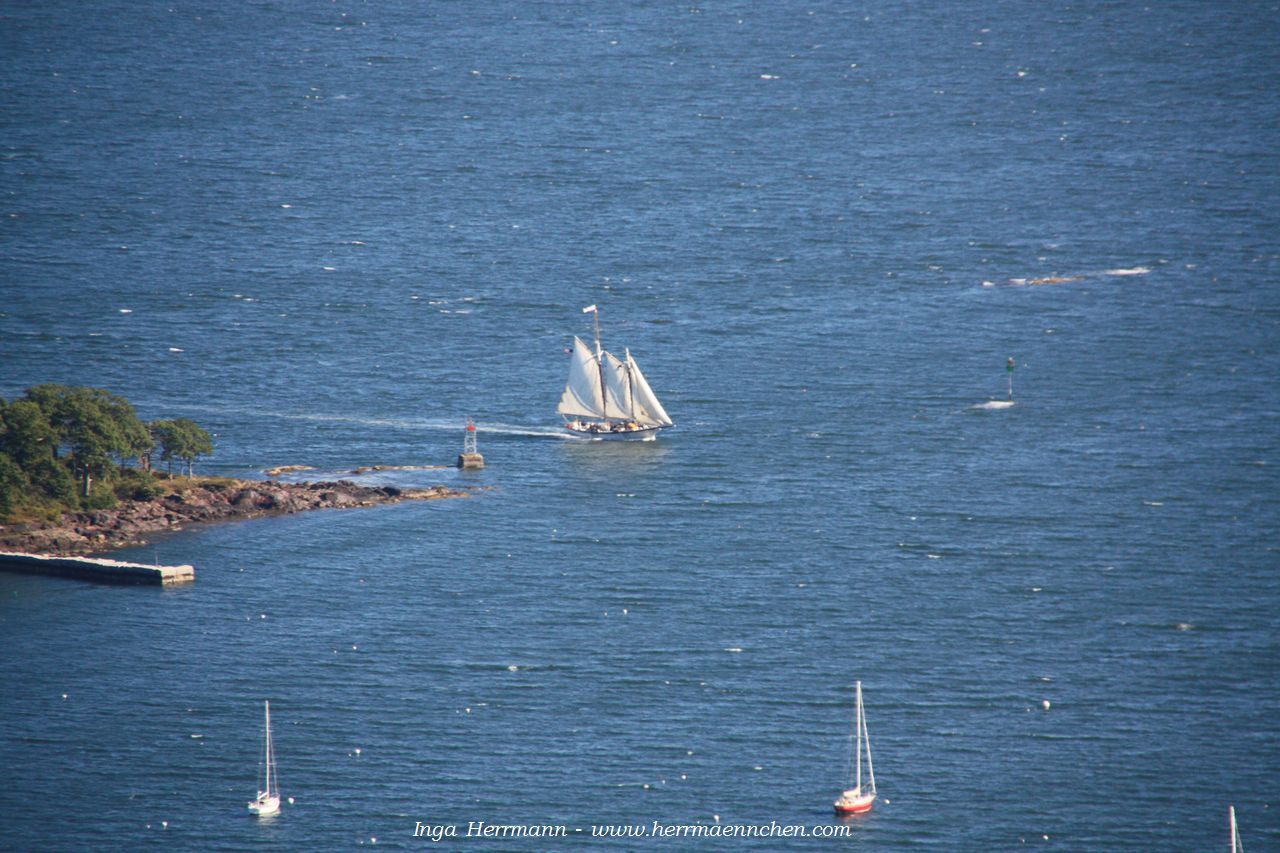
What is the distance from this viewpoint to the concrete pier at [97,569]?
12638 cm

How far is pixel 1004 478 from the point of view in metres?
148

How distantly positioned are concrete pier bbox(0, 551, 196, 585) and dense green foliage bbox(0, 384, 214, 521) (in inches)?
219

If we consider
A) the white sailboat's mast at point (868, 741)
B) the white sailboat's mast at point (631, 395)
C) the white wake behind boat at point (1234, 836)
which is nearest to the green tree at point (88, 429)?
the white sailboat's mast at point (631, 395)

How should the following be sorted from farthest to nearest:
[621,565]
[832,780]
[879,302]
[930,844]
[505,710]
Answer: [879,302], [621,565], [505,710], [832,780], [930,844]

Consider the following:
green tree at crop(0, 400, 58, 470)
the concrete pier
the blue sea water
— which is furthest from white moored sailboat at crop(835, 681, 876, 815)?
green tree at crop(0, 400, 58, 470)

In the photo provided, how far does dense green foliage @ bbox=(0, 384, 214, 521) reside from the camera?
132 meters

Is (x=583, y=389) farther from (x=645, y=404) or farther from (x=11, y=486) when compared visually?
(x=11, y=486)

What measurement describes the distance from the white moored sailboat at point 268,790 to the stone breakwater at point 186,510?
3316 centimetres

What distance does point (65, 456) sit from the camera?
5413 inches

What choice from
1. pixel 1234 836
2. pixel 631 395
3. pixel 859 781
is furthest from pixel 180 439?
pixel 1234 836

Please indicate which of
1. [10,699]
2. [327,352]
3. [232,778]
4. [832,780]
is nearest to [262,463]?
[327,352]

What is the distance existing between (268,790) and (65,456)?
1872 inches

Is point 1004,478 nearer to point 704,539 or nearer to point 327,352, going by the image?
point 704,539

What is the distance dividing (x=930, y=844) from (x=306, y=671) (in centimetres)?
3747
